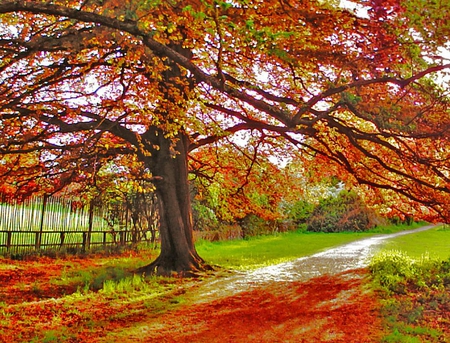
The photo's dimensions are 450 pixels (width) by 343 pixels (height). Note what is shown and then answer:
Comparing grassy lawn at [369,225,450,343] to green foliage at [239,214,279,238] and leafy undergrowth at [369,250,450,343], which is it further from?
green foliage at [239,214,279,238]

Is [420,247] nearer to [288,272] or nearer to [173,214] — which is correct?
[288,272]

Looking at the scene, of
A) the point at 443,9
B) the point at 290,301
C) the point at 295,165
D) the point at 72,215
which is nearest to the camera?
the point at 443,9

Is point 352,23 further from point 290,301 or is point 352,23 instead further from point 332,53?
point 290,301

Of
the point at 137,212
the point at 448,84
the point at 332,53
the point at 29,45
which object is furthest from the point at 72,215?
the point at 448,84

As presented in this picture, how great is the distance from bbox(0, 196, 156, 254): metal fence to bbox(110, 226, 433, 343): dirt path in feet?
28.3

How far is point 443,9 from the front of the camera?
260 inches

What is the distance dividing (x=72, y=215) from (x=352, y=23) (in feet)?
45.5

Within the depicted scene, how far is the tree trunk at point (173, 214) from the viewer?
1276 centimetres

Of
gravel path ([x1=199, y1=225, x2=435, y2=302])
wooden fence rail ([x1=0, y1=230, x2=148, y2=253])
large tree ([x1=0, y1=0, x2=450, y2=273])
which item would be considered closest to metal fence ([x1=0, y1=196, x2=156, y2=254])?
wooden fence rail ([x1=0, y1=230, x2=148, y2=253])

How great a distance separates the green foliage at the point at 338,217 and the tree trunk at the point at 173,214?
23578mm

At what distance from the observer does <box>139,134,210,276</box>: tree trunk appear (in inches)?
502

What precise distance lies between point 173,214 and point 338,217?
983 inches

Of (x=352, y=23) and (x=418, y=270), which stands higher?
A: (x=352, y=23)

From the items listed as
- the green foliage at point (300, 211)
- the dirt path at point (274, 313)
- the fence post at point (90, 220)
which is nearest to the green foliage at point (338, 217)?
the green foliage at point (300, 211)
